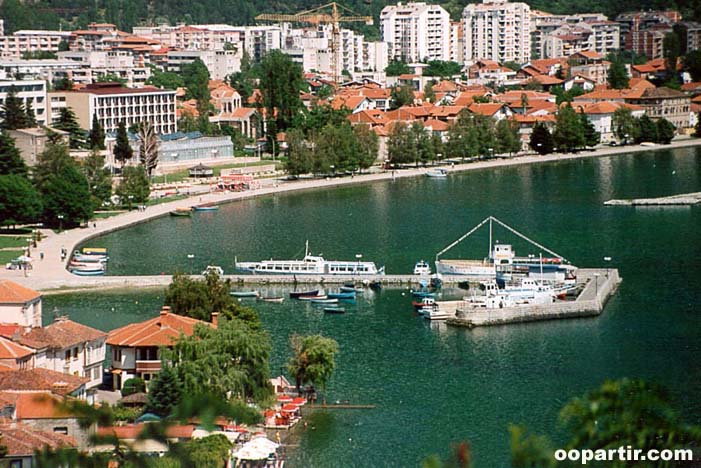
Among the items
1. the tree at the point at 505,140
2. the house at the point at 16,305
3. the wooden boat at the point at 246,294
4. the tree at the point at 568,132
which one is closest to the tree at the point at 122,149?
the tree at the point at 505,140

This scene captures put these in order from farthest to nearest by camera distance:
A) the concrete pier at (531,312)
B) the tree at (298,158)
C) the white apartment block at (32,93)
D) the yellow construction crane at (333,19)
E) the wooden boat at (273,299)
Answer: the yellow construction crane at (333,19)
the white apartment block at (32,93)
the tree at (298,158)
the wooden boat at (273,299)
the concrete pier at (531,312)

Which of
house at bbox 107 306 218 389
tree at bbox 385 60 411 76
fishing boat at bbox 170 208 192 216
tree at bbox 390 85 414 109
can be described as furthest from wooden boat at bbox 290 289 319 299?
tree at bbox 385 60 411 76

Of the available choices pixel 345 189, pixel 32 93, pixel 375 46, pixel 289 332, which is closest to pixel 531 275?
pixel 289 332

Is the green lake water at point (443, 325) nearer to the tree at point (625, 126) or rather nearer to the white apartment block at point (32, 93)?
the tree at point (625, 126)

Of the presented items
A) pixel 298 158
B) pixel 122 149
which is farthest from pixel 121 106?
pixel 298 158

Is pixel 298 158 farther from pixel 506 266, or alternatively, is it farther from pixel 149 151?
pixel 506 266

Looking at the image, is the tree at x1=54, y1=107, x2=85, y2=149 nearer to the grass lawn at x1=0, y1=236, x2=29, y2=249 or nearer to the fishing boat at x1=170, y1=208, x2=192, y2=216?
the fishing boat at x1=170, y1=208, x2=192, y2=216
